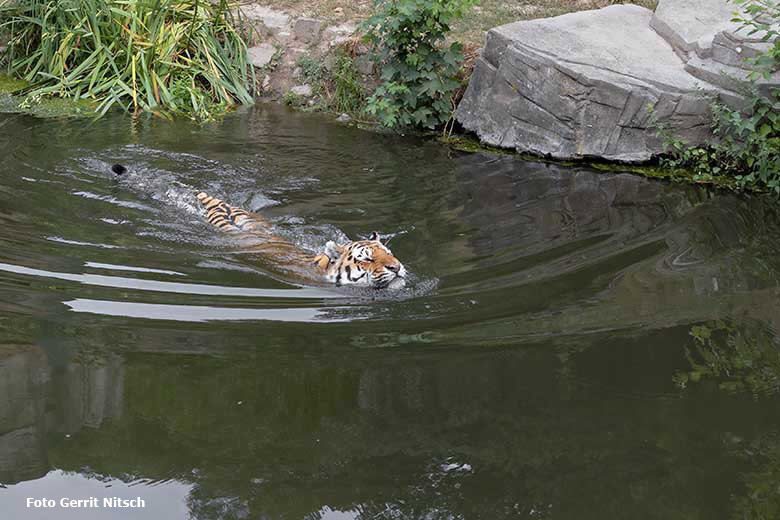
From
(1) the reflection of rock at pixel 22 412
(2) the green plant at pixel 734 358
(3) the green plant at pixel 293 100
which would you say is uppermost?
(2) the green plant at pixel 734 358

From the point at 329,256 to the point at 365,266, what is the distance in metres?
0.38

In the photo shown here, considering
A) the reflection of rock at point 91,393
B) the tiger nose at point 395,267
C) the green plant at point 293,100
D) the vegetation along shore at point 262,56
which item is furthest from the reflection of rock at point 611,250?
the green plant at point 293,100

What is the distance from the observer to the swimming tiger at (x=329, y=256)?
5.23 meters

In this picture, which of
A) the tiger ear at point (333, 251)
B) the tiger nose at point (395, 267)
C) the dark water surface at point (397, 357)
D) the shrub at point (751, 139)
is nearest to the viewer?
the dark water surface at point (397, 357)

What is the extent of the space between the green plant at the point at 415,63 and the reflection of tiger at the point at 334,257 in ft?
7.94

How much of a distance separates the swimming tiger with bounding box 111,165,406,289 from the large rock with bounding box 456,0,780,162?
9.51ft

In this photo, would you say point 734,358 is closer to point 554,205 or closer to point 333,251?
point 333,251

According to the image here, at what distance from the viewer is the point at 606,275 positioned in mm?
5375

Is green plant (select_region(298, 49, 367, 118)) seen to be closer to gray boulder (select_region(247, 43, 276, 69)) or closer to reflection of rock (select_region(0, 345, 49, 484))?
gray boulder (select_region(247, 43, 276, 69))

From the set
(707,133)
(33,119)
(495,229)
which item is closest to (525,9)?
(707,133)

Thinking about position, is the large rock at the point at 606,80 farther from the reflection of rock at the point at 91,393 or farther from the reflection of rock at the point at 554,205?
the reflection of rock at the point at 91,393

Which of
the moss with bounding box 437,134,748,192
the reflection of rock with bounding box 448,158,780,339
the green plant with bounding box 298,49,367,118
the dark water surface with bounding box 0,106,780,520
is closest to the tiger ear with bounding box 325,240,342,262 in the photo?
the dark water surface with bounding box 0,106,780,520

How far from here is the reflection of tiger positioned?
206 inches

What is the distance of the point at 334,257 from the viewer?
5.52 m
